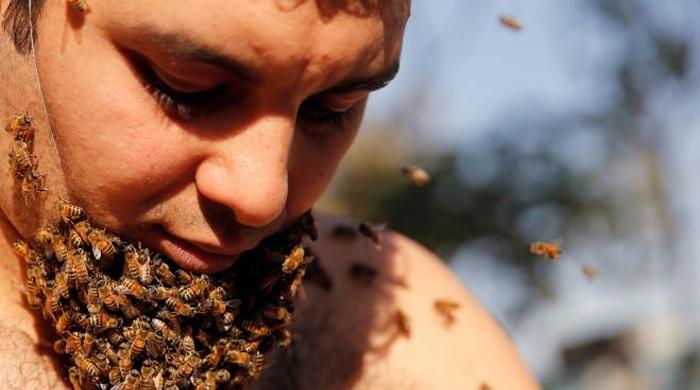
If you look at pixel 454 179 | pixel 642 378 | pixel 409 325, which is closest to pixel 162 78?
pixel 409 325

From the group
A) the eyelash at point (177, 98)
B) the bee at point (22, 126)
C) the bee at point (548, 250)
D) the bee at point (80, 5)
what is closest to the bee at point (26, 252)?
the bee at point (22, 126)

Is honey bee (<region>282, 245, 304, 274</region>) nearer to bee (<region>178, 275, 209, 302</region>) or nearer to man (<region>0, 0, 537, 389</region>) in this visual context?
man (<region>0, 0, 537, 389</region>)

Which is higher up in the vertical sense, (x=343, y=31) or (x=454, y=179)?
(x=343, y=31)

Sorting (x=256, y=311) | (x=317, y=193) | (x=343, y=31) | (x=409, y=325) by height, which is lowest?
(x=409, y=325)

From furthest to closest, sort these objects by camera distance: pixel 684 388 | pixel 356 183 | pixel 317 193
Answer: pixel 356 183 < pixel 684 388 < pixel 317 193

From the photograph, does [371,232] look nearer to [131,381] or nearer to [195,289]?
[195,289]

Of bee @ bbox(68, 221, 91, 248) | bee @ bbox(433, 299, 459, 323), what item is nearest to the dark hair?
bee @ bbox(68, 221, 91, 248)

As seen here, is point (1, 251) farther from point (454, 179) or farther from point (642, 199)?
point (642, 199)
